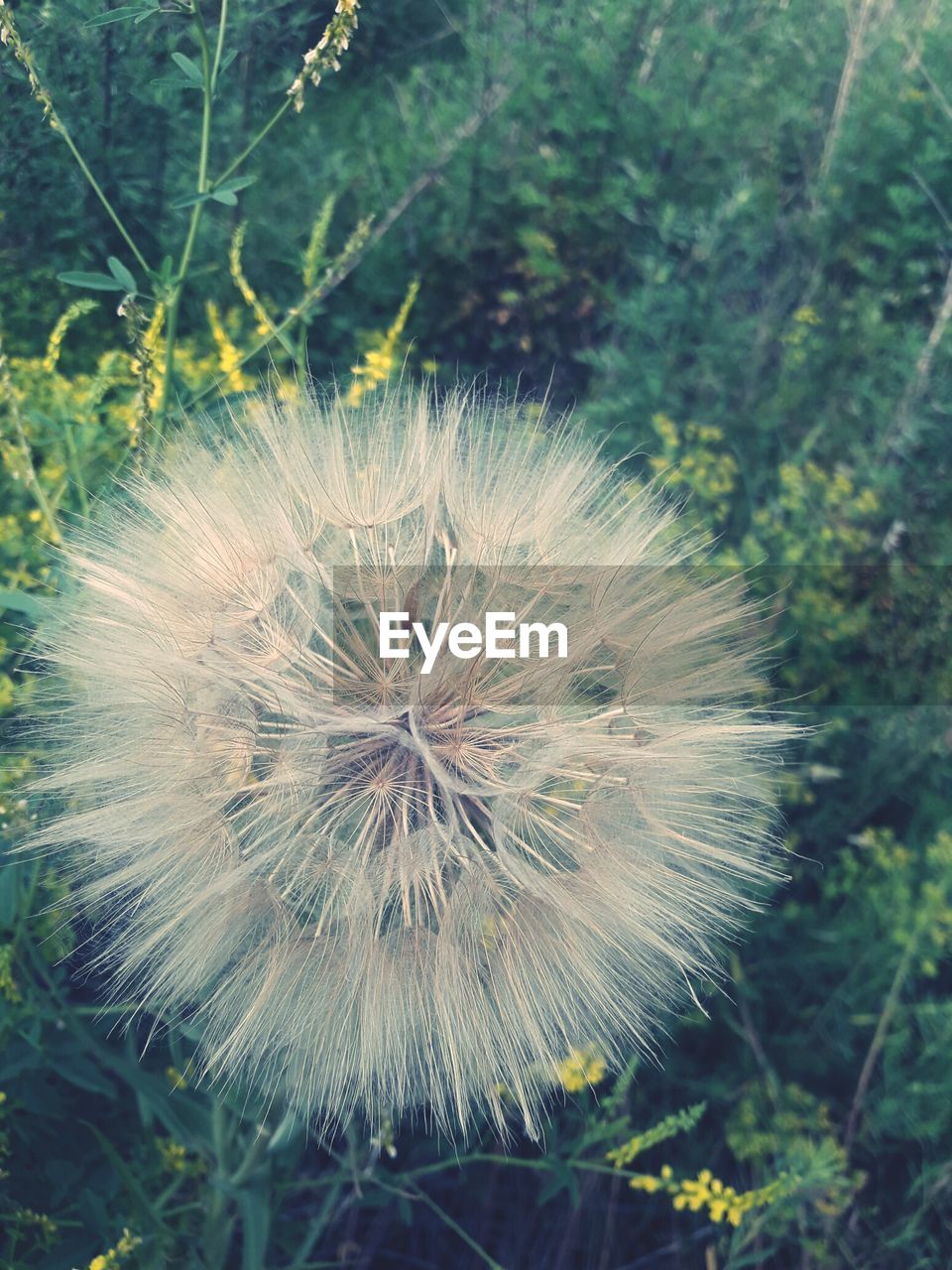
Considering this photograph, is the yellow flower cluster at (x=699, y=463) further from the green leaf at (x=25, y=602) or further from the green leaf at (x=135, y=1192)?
the green leaf at (x=135, y=1192)

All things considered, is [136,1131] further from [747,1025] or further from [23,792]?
[747,1025]

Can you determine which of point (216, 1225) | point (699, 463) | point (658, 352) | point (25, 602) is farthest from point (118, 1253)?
point (658, 352)

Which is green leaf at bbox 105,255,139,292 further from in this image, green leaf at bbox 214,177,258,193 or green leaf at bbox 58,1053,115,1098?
green leaf at bbox 58,1053,115,1098

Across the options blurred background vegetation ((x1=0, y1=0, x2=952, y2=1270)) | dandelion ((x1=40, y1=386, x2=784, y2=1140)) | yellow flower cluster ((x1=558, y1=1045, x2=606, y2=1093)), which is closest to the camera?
dandelion ((x1=40, y1=386, x2=784, y2=1140))

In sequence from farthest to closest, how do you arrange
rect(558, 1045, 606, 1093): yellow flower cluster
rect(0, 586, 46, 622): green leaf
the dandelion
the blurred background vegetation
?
the blurred background vegetation
rect(558, 1045, 606, 1093): yellow flower cluster
rect(0, 586, 46, 622): green leaf
the dandelion

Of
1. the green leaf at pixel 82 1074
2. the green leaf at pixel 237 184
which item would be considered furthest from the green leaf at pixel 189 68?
the green leaf at pixel 82 1074

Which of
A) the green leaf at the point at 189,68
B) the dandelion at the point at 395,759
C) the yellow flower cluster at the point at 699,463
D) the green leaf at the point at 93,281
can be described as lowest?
the dandelion at the point at 395,759

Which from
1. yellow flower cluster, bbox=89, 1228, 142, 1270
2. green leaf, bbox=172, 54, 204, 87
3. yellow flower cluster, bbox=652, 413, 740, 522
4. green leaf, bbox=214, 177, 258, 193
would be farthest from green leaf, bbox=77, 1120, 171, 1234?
yellow flower cluster, bbox=652, 413, 740, 522

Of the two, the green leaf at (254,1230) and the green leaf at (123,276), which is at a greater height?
the green leaf at (123,276)
